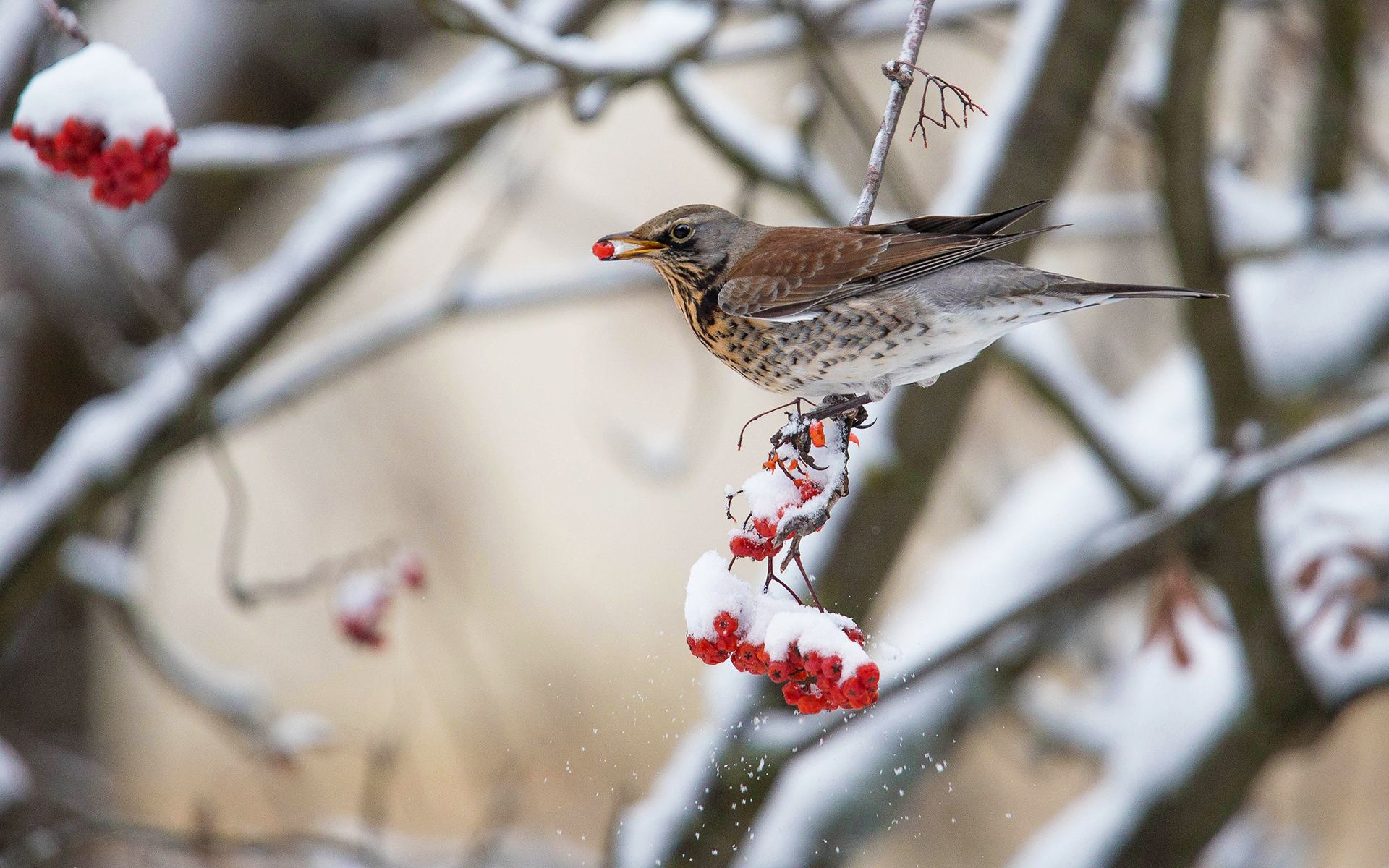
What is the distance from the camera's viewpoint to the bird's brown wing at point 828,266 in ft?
5.73

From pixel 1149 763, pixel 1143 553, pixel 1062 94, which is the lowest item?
pixel 1149 763

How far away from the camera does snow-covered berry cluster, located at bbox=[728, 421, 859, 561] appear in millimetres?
1312

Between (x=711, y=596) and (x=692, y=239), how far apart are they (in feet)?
2.89

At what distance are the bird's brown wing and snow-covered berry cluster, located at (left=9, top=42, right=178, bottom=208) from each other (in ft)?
2.91

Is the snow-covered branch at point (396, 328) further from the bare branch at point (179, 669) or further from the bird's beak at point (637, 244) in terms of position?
the bird's beak at point (637, 244)

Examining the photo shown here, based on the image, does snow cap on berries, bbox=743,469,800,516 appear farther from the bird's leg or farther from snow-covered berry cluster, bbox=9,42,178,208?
snow-covered berry cluster, bbox=9,42,178,208

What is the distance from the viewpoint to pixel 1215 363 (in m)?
2.99

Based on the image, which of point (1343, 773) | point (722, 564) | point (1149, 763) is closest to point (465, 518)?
point (1149, 763)

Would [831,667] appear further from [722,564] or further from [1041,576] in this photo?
[1041,576]

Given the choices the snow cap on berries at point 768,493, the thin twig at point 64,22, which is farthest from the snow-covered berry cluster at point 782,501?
the thin twig at point 64,22

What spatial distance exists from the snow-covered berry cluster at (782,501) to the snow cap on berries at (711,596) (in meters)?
0.03

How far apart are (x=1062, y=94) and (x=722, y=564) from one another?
191 centimetres

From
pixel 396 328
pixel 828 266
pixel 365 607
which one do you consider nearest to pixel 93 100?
pixel 828 266

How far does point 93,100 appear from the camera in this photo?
5.41 feet
